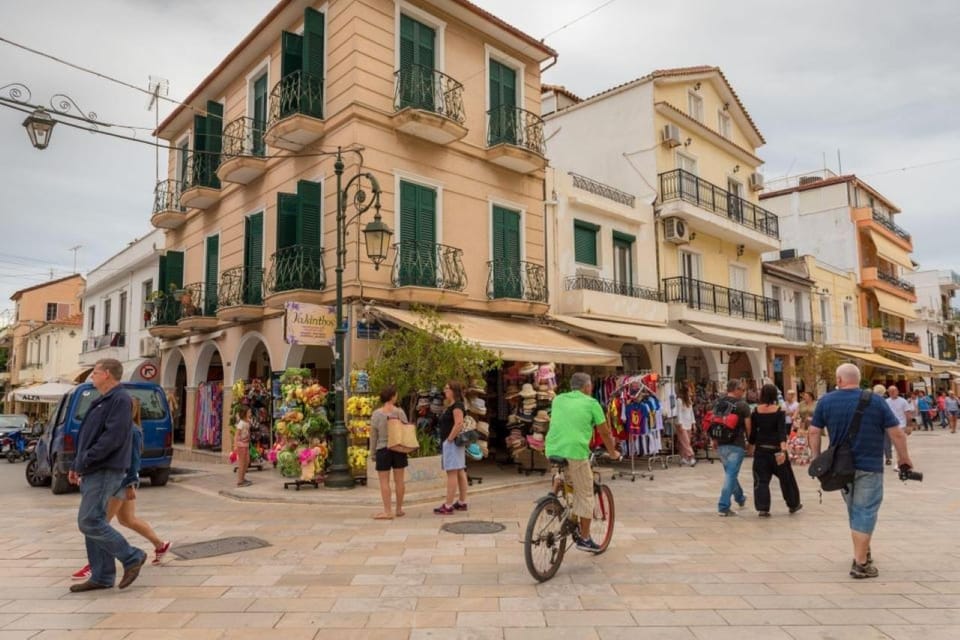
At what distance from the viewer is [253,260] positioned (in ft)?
49.3

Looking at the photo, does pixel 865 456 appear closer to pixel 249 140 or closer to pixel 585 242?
pixel 585 242

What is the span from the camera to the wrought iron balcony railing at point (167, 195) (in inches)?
733

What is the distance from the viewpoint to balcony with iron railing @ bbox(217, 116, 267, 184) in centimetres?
1469

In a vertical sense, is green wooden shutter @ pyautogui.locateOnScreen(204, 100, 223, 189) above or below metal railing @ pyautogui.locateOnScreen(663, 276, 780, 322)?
above

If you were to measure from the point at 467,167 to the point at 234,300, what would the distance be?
5.90 meters

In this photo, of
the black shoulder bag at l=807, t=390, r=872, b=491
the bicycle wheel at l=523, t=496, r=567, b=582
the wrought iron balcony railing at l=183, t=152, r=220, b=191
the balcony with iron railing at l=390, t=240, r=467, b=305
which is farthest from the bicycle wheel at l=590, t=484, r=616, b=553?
the wrought iron balcony railing at l=183, t=152, r=220, b=191

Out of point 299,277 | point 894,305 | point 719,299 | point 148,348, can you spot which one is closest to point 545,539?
point 299,277

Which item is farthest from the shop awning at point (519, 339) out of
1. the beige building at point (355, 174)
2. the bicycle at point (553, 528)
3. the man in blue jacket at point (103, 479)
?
the man in blue jacket at point (103, 479)

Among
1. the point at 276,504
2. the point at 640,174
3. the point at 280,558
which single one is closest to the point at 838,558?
the point at 280,558

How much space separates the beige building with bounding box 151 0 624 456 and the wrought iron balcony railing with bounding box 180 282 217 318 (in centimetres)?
4

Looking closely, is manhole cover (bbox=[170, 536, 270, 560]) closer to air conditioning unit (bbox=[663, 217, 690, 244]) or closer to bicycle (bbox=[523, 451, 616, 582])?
bicycle (bbox=[523, 451, 616, 582])

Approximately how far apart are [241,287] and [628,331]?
344 inches

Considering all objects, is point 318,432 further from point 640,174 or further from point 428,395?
point 640,174

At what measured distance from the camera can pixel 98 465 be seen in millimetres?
5312
